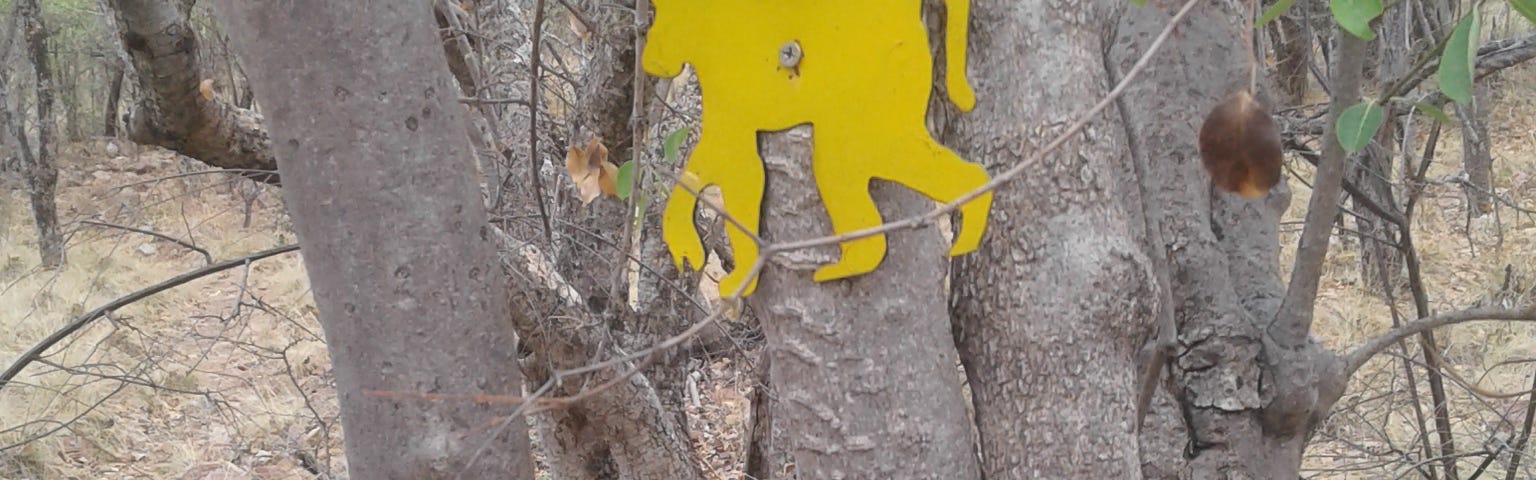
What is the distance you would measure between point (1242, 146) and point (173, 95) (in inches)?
65.5

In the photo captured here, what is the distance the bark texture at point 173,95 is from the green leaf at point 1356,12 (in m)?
1.67

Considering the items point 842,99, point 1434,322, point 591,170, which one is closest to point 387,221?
point 842,99

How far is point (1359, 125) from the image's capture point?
3.44ft

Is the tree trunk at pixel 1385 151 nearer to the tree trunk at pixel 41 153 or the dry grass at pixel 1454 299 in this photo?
the dry grass at pixel 1454 299

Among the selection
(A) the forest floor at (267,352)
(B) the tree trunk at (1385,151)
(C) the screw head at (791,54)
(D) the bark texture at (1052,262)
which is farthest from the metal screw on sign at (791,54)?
(A) the forest floor at (267,352)

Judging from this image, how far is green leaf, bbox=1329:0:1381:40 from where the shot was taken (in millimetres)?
843

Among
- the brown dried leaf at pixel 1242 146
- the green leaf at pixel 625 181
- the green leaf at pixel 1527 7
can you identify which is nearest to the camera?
the green leaf at pixel 1527 7

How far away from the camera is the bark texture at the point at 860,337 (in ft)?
3.69

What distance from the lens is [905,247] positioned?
113 centimetres

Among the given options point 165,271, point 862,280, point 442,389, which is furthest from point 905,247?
→ point 165,271

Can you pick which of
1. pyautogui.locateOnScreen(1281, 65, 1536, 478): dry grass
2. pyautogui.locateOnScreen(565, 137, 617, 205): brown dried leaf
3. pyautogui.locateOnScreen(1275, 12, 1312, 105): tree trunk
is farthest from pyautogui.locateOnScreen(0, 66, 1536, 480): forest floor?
pyautogui.locateOnScreen(565, 137, 617, 205): brown dried leaf

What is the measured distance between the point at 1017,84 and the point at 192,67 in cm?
137

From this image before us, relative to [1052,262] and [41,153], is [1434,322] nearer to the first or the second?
[1052,262]

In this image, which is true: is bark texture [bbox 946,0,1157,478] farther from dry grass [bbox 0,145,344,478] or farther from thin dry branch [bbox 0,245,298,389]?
dry grass [bbox 0,145,344,478]
